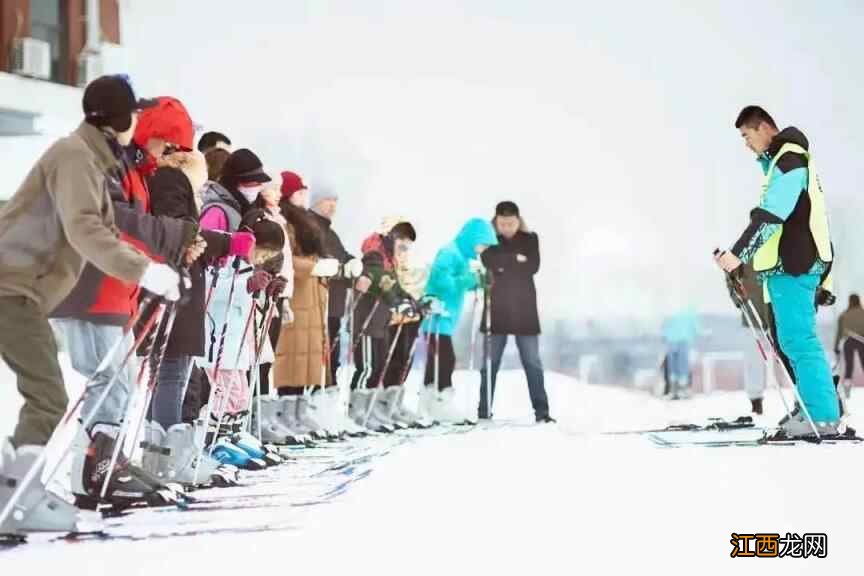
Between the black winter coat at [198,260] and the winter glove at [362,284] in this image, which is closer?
the black winter coat at [198,260]

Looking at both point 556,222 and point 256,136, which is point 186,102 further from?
point 556,222

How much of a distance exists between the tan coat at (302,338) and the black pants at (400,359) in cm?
107

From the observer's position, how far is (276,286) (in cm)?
398

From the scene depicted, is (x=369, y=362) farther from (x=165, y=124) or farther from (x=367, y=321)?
(x=165, y=124)

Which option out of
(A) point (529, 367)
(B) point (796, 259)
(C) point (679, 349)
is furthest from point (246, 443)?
(C) point (679, 349)

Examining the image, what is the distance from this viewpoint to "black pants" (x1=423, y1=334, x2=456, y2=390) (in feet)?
20.7

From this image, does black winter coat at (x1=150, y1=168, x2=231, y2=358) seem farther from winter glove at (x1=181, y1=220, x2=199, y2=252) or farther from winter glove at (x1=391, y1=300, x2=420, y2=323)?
winter glove at (x1=391, y1=300, x2=420, y2=323)

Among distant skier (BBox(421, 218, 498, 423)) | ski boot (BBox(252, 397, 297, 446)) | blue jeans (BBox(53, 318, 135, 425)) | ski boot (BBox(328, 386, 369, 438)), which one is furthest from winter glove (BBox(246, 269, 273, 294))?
distant skier (BBox(421, 218, 498, 423))

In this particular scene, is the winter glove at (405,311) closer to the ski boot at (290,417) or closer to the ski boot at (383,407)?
the ski boot at (383,407)

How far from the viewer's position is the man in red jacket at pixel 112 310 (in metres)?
2.89

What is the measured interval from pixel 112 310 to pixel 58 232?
314 millimetres

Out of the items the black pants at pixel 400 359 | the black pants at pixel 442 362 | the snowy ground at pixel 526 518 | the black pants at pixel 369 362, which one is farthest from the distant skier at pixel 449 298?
the snowy ground at pixel 526 518

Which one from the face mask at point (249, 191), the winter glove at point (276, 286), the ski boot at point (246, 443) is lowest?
the ski boot at point (246, 443)

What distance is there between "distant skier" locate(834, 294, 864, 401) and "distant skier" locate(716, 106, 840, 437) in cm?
338
